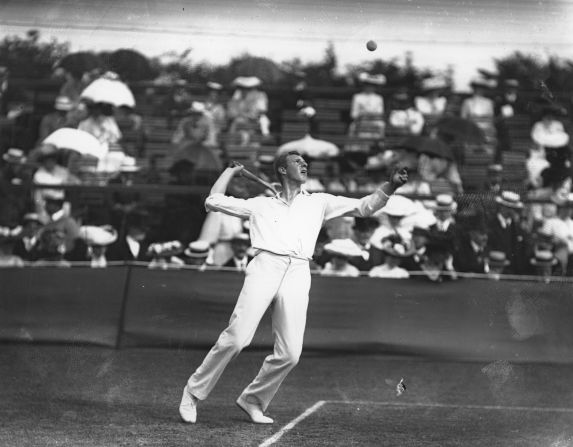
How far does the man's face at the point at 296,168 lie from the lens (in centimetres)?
684

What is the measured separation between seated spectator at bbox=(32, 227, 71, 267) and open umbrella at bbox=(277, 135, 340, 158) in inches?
97.8

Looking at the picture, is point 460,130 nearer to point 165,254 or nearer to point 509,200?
point 509,200

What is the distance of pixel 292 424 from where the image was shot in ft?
23.0

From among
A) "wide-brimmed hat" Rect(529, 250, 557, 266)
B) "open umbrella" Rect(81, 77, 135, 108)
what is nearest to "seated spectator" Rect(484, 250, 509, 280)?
"wide-brimmed hat" Rect(529, 250, 557, 266)

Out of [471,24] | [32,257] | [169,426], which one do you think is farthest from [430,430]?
[471,24]

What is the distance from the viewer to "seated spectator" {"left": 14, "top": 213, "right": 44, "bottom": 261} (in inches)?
406

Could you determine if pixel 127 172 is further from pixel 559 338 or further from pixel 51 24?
pixel 559 338

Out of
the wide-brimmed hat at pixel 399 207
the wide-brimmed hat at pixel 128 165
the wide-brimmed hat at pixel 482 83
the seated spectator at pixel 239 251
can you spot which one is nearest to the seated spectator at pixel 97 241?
the wide-brimmed hat at pixel 128 165

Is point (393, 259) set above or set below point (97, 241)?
above

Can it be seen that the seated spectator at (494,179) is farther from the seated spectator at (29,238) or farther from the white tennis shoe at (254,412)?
the white tennis shoe at (254,412)

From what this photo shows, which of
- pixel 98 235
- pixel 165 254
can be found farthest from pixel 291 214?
pixel 98 235

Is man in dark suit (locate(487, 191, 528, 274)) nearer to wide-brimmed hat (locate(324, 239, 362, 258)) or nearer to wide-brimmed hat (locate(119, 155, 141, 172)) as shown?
wide-brimmed hat (locate(324, 239, 362, 258))

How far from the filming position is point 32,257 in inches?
404

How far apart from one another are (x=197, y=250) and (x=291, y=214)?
3557 millimetres
